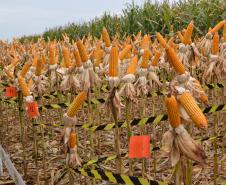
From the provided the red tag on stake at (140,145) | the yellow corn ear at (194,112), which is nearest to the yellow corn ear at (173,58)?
the yellow corn ear at (194,112)

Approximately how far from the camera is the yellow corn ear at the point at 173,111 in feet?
6.14

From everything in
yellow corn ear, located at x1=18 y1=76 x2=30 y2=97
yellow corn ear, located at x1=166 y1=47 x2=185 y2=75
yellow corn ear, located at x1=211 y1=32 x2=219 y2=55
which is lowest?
yellow corn ear, located at x1=18 y1=76 x2=30 y2=97

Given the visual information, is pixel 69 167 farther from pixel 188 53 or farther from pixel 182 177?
pixel 188 53

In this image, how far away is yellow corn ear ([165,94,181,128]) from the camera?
1.87 metres

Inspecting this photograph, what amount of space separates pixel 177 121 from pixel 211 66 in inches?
90.0

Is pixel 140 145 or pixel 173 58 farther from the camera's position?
pixel 140 145

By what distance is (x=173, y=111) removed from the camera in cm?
189

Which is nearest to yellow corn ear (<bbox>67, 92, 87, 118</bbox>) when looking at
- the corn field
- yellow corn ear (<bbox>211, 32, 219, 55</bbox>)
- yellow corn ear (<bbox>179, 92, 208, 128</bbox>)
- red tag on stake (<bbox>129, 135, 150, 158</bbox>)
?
the corn field

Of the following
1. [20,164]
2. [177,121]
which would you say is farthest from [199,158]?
[20,164]

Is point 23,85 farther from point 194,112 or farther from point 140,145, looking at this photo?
point 194,112

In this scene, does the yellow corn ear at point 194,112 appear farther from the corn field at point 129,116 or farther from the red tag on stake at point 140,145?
the red tag on stake at point 140,145

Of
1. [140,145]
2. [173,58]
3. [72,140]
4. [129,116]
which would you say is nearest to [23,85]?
[129,116]

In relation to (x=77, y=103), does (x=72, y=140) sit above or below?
below

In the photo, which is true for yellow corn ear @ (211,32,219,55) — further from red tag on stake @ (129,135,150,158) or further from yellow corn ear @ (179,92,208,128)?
yellow corn ear @ (179,92,208,128)
